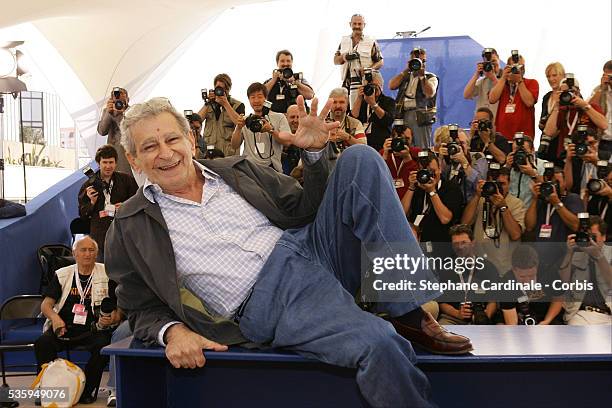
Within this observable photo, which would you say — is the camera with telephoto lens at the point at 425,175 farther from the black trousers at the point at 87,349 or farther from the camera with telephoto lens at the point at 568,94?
the black trousers at the point at 87,349

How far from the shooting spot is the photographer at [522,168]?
14.8 ft

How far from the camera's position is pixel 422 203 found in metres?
4.42

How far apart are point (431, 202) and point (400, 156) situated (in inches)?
19.5

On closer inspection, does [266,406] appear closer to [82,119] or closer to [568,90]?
[568,90]

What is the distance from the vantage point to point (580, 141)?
461cm

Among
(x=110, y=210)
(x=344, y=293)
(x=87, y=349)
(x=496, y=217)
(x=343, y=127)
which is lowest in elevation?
(x=87, y=349)

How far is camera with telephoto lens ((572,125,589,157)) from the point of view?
4586mm

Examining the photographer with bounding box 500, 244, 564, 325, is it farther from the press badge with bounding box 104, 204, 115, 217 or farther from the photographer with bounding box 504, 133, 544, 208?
the press badge with bounding box 104, 204, 115, 217

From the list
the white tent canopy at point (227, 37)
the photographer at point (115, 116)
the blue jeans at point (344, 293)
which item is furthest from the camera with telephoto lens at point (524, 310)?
the white tent canopy at point (227, 37)

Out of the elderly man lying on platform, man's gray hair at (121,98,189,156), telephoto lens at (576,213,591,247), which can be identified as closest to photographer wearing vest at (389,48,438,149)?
telephoto lens at (576,213,591,247)

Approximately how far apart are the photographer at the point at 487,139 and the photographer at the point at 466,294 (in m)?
0.92

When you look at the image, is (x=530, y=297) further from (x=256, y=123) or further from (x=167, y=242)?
(x=167, y=242)

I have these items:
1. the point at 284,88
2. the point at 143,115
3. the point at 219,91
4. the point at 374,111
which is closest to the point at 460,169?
the point at 374,111

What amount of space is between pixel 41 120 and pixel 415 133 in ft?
14.1
